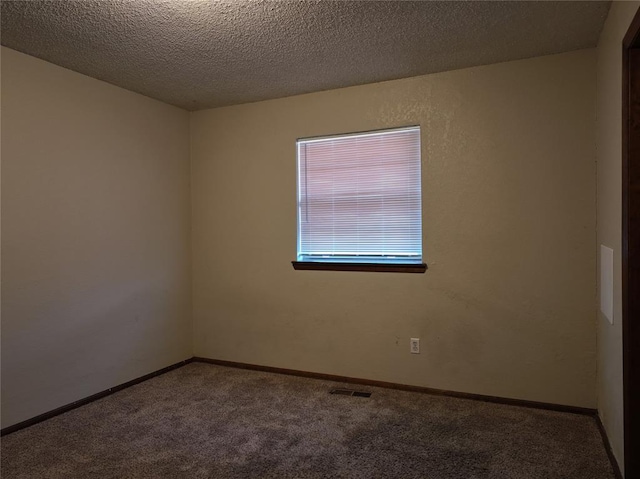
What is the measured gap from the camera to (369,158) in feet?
11.6

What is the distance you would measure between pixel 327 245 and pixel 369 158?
2.73 ft

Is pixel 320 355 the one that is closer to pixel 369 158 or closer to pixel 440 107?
Result: pixel 369 158

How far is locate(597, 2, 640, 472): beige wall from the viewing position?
2135mm

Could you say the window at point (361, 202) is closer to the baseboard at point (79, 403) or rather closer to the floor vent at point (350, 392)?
the floor vent at point (350, 392)

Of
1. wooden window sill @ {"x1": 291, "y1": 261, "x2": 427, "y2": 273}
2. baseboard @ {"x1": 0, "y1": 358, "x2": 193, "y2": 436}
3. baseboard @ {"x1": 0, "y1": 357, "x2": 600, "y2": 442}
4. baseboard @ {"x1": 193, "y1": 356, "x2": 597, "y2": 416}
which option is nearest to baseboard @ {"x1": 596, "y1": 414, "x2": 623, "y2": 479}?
baseboard @ {"x1": 0, "y1": 357, "x2": 600, "y2": 442}

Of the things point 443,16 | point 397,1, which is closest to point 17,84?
point 397,1

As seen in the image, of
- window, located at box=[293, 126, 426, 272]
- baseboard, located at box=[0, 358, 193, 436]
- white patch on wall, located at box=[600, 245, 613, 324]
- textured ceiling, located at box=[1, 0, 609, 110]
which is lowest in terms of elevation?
baseboard, located at box=[0, 358, 193, 436]

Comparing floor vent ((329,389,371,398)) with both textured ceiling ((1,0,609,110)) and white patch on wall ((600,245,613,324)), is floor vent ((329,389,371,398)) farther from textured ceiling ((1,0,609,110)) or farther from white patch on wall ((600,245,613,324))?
textured ceiling ((1,0,609,110))

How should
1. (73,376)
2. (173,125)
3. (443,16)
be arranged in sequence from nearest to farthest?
1. (443,16)
2. (73,376)
3. (173,125)

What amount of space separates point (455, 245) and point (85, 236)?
2.81 meters

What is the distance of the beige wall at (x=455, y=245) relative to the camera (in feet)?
9.59

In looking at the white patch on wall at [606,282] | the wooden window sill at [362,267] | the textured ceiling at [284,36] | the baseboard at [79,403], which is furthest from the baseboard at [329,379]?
the textured ceiling at [284,36]

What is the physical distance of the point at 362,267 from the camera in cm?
353

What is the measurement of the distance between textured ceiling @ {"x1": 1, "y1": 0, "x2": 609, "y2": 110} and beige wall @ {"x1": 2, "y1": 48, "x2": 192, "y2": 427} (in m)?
0.37
